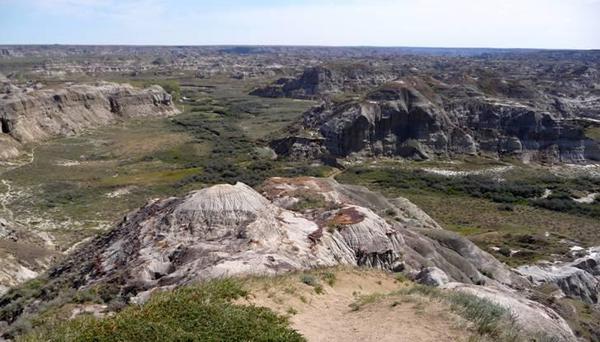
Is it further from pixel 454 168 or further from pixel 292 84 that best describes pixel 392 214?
pixel 292 84

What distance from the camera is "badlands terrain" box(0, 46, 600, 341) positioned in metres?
14.5

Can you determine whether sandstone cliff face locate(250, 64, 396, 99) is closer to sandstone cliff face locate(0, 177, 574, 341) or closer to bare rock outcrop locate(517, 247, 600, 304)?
bare rock outcrop locate(517, 247, 600, 304)

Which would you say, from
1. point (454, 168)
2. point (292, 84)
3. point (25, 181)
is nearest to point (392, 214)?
point (454, 168)

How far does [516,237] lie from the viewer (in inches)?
1676

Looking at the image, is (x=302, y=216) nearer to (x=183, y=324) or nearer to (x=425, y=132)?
(x=183, y=324)

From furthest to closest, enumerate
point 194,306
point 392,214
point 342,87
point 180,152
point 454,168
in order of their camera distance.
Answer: point 342,87 < point 180,152 < point 454,168 < point 392,214 < point 194,306

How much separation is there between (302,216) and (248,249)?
664cm

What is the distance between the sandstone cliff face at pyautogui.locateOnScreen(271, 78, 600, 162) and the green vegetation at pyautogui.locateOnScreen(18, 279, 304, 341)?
6084cm

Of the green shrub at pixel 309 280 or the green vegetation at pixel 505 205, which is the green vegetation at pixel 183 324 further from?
the green vegetation at pixel 505 205

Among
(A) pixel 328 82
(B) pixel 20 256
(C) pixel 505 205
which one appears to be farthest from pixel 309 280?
(A) pixel 328 82

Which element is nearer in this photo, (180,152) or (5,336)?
(5,336)

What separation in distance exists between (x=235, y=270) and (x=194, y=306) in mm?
4986

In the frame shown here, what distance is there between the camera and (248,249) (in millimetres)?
20953

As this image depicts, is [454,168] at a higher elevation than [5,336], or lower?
lower
